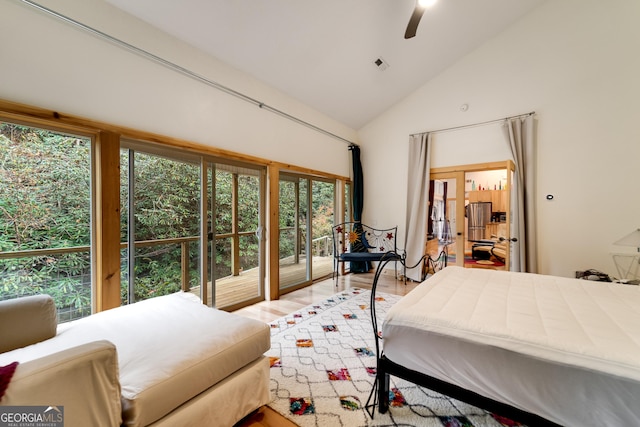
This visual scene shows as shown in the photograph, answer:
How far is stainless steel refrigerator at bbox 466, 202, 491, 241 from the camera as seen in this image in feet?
13.7

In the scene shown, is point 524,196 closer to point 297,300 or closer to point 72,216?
point 297,300

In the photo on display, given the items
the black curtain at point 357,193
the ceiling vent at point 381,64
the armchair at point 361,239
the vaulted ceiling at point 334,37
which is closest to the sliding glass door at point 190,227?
the vaulted ceiling at point 334,37

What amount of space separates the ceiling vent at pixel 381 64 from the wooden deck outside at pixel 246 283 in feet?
11.1

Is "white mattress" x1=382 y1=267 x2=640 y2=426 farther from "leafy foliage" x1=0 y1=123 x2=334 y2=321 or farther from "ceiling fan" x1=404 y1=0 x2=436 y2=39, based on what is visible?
"leafy foliage" x1=0 y1=123 x2=334 y2=321

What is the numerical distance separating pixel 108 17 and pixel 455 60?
4.86 meters

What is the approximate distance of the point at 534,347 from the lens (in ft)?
3.80

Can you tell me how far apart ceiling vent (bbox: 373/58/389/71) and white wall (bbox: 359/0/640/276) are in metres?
1.51

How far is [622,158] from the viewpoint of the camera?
3252 mm

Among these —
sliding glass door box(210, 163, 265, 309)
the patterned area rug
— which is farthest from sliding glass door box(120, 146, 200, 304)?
the patterned area rug

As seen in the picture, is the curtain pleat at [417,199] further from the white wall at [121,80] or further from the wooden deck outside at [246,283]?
the white wall at [121,80]

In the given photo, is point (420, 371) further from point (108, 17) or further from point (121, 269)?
point (108, 17)

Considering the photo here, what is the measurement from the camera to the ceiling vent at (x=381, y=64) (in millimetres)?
3774

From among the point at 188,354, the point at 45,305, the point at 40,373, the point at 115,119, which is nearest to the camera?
the point at 40,373

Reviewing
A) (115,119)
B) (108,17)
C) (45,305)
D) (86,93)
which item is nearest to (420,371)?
(45,305)
